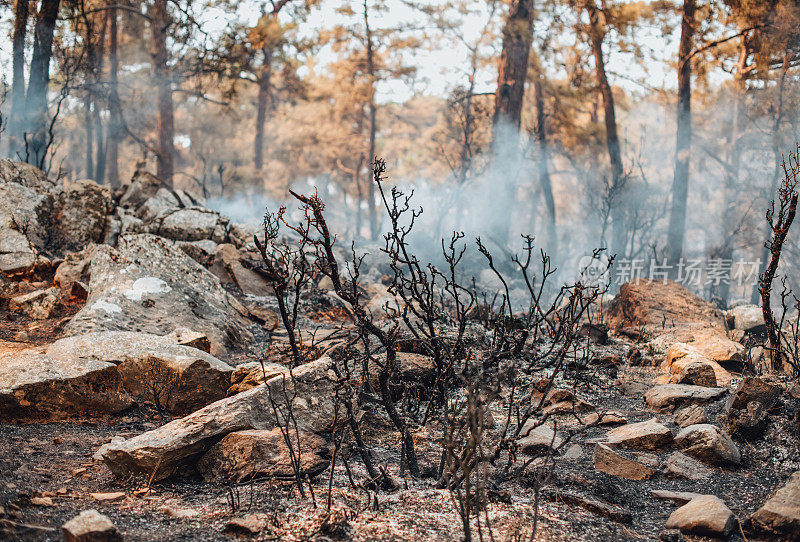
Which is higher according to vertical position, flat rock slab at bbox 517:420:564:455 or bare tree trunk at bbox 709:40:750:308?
bare tree trunk at bbox 709:40:750:308

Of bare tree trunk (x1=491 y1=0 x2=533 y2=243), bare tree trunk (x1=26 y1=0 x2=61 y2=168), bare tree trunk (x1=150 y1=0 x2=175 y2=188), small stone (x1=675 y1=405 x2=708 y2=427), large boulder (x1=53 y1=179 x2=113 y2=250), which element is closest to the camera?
small stone (x1=675 y1=405 x2=708 y2=427)

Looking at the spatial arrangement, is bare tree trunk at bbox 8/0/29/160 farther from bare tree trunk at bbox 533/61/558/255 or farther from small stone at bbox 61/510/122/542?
bare tree trunk at bbox 533/61/558/255

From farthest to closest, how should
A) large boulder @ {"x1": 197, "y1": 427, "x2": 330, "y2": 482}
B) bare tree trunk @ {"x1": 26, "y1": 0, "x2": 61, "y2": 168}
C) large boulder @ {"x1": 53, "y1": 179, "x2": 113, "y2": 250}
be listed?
bare tree trunk @ {"x1": 26, "y1": 0, "x2": 61, "y2": 168} → large boulder @ {"x1": 53, "y1": 179, "x2": 113, "y2": 250} → large boulder @ {"x1": 197, "y1": 427, "x2": 330, "y2": 482}

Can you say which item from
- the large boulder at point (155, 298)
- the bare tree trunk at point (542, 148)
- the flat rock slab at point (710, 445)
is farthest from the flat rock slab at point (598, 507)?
the bare tree trunk at point (542, 148)

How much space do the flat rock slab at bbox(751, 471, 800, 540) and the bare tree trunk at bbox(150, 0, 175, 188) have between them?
11.4m

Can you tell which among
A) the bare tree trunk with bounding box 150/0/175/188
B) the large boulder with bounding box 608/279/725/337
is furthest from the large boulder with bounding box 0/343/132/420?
the bare tree trunk with bounding box 150/0/175/188

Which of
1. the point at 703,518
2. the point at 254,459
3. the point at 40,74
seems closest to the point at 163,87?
the point at 40,74

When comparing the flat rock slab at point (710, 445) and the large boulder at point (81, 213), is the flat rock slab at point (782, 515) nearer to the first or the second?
the flat rock slab at point (710, 445)

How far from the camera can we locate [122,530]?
6.25 feet

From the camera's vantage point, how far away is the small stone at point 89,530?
161cm

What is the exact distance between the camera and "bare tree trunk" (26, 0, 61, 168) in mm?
9562

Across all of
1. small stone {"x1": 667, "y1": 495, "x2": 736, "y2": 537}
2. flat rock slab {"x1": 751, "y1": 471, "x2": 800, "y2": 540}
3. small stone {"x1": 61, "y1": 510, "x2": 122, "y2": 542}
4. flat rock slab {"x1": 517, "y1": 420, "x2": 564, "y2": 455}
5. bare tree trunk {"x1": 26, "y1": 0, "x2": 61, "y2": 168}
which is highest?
bare tree trunk {"x1": 26, "y1": 0, "x2": 61, "y2": 168}

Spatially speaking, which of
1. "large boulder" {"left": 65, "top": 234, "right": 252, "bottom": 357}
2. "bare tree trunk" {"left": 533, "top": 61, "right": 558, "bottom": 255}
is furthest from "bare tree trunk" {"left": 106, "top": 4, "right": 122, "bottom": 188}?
"bare tree trunk" {"left": 533, "top": 61, "right": 558, "bottom": 255}

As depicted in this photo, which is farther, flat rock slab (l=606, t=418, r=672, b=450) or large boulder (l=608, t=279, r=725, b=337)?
large boulder (l=608, t=279, r=725, b=337)
